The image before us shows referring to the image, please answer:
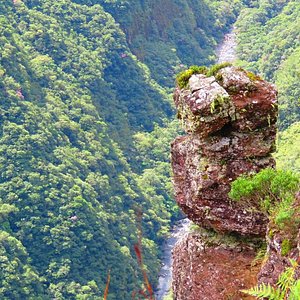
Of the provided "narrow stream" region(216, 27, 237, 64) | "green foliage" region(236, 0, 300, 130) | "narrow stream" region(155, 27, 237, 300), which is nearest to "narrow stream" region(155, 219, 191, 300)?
"narrow stream" region(155, 27, 237, 300)

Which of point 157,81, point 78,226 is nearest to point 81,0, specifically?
point 157,81

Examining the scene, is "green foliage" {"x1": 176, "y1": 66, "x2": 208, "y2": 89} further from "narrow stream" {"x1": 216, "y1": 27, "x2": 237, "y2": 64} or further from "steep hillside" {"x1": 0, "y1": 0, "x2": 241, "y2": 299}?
"narrow stream" {"x1": 216, "y1": 27, "x2": 237, "y2": 64}

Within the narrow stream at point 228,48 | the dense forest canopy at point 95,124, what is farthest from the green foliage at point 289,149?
the narrow stream at point 228,48

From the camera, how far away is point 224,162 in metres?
14.1

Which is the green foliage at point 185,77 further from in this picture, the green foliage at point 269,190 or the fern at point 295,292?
the fern at point 295,292

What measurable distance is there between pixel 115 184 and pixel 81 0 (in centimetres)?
3804

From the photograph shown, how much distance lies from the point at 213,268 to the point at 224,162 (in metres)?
1.97

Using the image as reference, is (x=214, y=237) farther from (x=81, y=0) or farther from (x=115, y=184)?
(x=81, y=0)

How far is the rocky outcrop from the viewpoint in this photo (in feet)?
45.2

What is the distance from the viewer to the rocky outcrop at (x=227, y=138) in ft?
45.2

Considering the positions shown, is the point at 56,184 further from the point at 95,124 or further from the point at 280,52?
the point at 280,52

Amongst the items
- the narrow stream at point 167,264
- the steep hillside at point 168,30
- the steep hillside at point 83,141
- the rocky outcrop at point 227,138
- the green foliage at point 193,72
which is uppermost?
the steep hillside at point 168,30

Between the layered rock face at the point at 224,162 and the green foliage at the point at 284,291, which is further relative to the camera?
the layered rock face at the point at 224,162

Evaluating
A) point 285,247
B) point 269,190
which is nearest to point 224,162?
Answer: point 269,190
